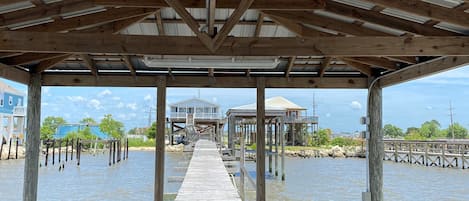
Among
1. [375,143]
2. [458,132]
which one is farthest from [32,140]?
[458,132]

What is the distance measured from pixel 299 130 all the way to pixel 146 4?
3596 cm

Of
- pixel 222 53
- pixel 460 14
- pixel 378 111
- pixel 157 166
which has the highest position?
pixel 460 14

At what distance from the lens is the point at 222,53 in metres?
4.38

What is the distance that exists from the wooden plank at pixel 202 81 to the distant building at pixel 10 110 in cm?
2731

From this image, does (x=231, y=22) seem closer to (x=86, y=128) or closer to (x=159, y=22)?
(x=159, y=22)

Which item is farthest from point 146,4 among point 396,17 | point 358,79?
point 358,79

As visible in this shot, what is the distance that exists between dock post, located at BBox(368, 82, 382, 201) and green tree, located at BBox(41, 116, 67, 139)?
1587 inches

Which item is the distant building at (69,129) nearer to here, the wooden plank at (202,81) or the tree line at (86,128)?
the tree line at (86,128)

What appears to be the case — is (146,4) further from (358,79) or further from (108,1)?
(358,79)

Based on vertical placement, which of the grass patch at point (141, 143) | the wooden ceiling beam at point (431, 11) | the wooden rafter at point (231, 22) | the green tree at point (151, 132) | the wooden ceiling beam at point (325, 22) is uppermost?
the wooden ceiling beam at point (325, 22)

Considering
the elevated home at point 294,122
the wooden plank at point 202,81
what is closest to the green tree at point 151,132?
the elevated home at point 294,122

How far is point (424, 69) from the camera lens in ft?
18.9

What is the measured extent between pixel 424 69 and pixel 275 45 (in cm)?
258

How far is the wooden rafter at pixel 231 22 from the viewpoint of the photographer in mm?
3699
